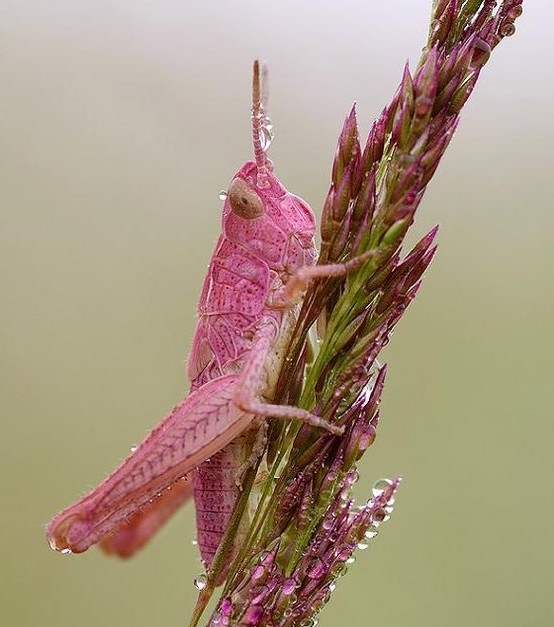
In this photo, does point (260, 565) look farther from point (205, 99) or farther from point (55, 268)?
point (205, 99)

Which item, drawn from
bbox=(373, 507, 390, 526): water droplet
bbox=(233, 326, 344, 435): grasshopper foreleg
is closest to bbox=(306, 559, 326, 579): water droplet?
bbox=(373, 507, 390, 526): water droplet

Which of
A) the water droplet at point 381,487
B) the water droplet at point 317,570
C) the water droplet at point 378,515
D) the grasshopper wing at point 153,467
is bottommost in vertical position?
the water droplet at point 317,570

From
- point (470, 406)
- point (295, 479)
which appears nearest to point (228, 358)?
point (295, 479)

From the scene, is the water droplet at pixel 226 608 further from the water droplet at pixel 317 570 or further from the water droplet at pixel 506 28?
the water droplet at pixel 506 28

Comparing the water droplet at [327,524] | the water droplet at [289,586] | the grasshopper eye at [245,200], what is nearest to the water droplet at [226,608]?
the water droplet at [289,586]

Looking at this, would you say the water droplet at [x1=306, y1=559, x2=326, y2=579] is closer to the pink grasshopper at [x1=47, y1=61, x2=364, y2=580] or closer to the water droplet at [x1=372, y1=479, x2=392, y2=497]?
the water droplet at [x1=372, y1=479, x2=392, y2=497]

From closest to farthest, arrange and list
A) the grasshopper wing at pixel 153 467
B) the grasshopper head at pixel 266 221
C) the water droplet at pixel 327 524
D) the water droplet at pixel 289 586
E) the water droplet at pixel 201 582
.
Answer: the water droplet at pixel 289 586
the water droplet at pixel 327 524
the water droplet at pixel 201 582
the grasshopper wing at pixel 153 467
the grasshopper head at pixel 266 221

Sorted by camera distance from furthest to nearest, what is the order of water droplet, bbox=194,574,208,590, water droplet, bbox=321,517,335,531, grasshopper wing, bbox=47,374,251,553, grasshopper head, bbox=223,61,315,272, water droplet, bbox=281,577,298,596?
grasshopper head, bbox=223,61,315,272, grasshopper wing, bbox=47,374,251,553, water droplet, bbox=194,574,208,590, water droplet, bbox=321,517,335,531, water droplet, bbox=281,577,298,596
